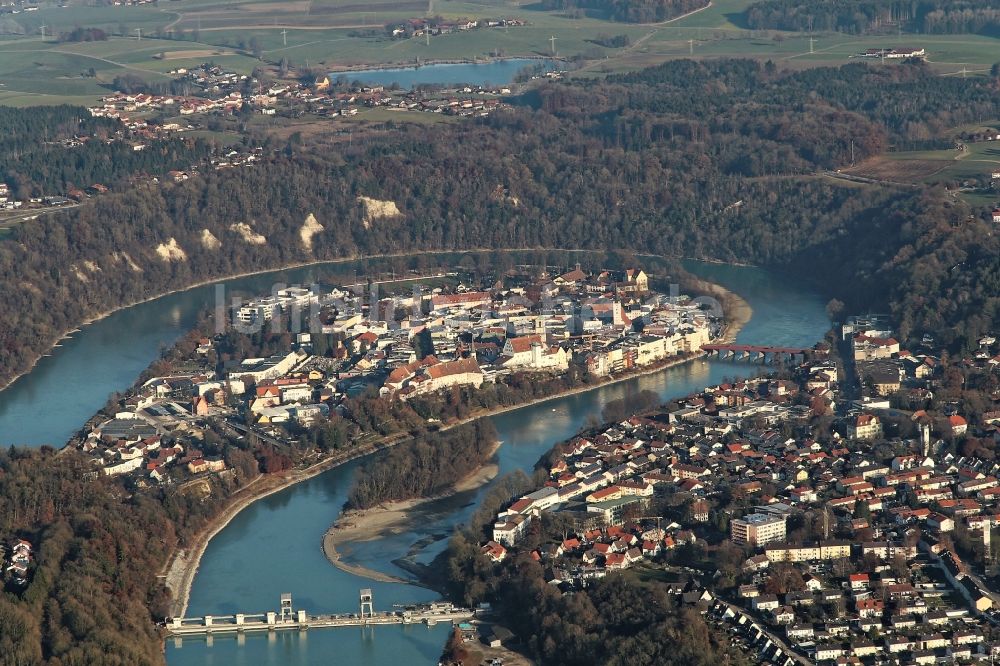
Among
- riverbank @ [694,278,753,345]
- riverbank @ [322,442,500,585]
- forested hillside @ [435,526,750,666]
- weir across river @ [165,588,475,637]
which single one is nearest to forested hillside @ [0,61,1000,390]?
riverbank @ [694,278,753,345]

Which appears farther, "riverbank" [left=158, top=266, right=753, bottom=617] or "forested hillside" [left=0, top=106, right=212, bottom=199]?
"forested hillside" [left=0, top=106, right=212, bottom=199]

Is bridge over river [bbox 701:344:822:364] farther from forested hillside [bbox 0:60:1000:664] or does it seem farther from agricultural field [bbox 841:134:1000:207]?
agricultural field [bbox 841:134:1000:207]

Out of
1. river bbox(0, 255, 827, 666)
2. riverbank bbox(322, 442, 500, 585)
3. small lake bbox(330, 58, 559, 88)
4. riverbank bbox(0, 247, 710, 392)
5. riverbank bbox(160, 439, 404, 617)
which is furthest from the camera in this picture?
small lake bbox(330, 58, 559, 88)

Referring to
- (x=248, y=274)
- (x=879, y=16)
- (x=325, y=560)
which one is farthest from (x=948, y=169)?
(x=879, y=16)

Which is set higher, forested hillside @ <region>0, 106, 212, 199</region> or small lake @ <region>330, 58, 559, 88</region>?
forested hillside @ <region>0, 106, 212, 199</region>

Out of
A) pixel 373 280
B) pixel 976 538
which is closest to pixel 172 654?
pixel 976 538
